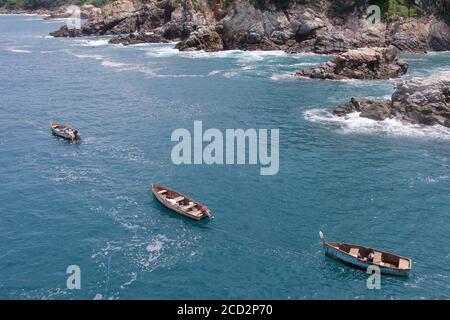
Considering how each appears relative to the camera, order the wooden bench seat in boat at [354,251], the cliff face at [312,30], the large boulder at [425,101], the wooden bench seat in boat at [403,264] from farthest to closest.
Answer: the cliff face at [312,30] → the large boulder at [425,101] → the wooden bench seat in boat at [354,251] → the wooden bench seat in boat at [403,264]

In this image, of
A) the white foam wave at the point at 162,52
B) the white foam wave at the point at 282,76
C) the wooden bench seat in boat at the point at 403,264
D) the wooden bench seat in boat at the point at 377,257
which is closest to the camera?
the wooden bench seat in boat at the point at 403,264

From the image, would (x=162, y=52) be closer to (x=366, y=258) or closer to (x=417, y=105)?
(x=417, y=105)

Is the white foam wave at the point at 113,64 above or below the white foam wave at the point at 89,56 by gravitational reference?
below

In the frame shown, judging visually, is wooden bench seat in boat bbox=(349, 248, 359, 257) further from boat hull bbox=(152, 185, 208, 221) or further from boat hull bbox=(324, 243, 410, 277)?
boat hull bbox=(152, 185, 208, 221)

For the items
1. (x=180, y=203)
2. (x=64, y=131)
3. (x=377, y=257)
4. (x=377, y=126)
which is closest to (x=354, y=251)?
(x=377, y=257)

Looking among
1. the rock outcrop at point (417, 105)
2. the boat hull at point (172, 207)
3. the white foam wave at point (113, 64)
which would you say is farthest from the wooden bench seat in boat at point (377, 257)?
the white foam wave at point (113, 64)

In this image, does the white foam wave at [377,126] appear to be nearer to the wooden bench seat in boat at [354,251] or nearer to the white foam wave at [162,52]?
the wooden bench seat in boat at [354,251]

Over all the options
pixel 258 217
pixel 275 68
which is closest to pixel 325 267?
pixel 258 217

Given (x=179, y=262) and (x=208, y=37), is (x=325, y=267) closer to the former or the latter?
(x=179, y=262)
